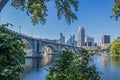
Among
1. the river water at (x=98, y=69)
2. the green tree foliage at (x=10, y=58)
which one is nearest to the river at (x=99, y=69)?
the river water at (x=98, y=69)

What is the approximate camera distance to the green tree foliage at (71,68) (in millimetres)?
7414

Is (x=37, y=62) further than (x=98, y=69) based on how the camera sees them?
Yes

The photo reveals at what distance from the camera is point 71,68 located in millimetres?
7516

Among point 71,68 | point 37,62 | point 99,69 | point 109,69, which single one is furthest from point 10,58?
point 37,62

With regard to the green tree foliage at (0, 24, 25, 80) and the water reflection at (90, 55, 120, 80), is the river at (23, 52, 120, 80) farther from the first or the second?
the green tree foliage at (0, 24, 25, 80)

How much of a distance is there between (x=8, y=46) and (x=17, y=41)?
0.24 m

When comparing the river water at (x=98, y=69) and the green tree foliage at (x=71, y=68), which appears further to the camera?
the river water at (x=98, y=69)

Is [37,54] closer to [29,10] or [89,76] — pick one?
[29,10]

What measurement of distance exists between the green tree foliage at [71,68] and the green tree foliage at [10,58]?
3807 millimetres

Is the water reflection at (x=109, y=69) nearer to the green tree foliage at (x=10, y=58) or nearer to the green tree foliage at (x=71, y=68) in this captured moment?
the green tree foliage at (x=71, y=68)

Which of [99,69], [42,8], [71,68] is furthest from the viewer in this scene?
[99,69]

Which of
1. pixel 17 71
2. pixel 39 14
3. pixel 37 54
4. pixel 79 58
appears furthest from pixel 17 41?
pixel 37 54

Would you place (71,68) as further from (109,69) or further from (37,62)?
(37,62)

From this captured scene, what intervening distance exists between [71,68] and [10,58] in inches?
163
